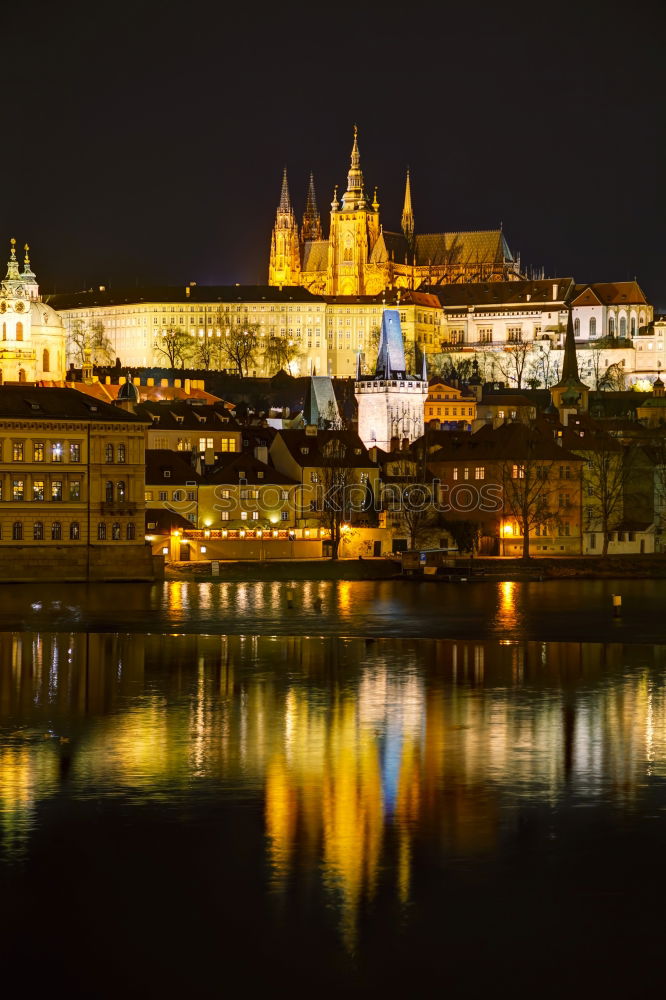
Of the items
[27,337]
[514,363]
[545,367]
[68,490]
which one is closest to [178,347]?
[514,363]

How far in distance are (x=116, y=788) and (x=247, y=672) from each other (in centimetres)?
1239

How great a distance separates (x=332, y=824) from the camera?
22234 millimetres

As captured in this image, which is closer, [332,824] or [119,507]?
[332,824]

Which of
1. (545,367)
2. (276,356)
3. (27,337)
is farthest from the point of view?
(545,367)

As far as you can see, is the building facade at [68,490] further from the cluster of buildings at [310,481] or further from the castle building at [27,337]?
the castle building at [27,337]

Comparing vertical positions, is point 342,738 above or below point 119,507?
below

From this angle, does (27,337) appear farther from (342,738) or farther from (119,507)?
(342,738)

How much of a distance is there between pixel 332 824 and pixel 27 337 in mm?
124405

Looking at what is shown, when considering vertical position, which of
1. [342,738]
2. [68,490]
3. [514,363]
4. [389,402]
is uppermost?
[514,363]

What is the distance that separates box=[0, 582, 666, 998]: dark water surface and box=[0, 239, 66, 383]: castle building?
103563 millimetres

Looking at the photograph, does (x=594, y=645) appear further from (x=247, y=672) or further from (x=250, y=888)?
(x=250, y=888)

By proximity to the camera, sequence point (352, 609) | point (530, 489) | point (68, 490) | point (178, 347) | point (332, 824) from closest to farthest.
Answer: point (332, 824) → point (352, 609) → point (68, 490) → point (530, 489) → point (178, 347)

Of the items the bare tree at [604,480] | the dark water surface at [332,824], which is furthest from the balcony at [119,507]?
the bare tree at [604,480]

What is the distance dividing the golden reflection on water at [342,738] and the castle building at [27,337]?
102m
